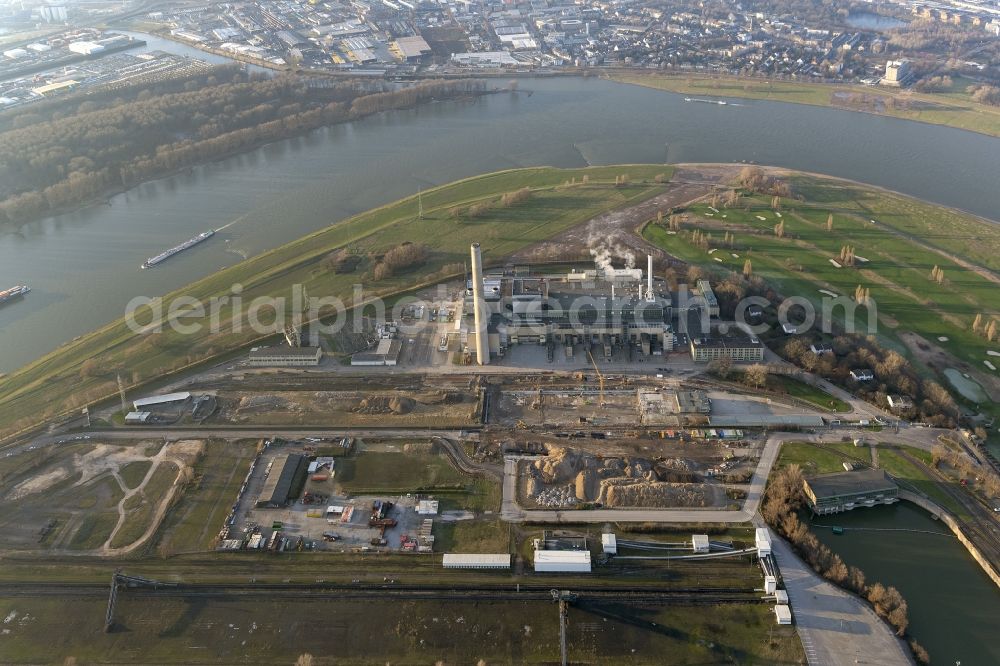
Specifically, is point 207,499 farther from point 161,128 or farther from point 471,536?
point 161,128

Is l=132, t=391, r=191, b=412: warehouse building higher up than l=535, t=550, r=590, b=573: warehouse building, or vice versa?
l=132, t=391, r=191, b=412: warehouse building

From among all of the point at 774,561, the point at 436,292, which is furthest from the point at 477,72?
the point at 774,561

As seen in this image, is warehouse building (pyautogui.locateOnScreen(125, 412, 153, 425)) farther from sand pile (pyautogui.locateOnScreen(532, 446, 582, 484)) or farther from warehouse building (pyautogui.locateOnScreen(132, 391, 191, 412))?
sand pile (pyautogui.locateOnScreen(532, 446, 582, 484))

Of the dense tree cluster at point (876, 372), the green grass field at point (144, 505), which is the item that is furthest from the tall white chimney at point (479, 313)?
the dense tree cluster at point (876, 372)

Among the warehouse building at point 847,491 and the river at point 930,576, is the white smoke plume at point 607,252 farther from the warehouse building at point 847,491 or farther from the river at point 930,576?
the river at point 930,576

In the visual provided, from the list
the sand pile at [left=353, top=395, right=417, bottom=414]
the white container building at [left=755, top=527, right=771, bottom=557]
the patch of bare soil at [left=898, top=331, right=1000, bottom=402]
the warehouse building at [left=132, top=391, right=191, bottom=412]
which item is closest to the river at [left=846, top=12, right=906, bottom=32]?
the patch of bare soil at [left=898, top=331, right=1000, bottom=402]

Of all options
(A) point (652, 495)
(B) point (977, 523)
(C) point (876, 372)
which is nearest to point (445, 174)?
(C) point (876, 372)
